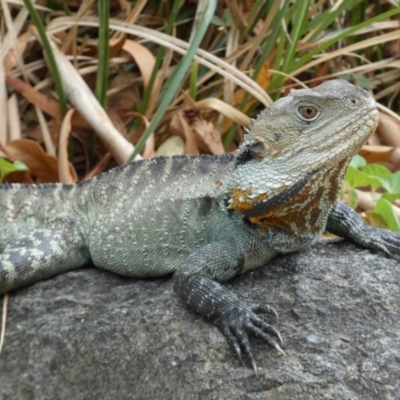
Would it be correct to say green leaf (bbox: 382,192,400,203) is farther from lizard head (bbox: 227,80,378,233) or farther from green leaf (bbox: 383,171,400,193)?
lizard head (bbox: 227,80,378,233)

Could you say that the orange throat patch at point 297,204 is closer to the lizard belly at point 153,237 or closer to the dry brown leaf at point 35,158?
the lizard belly at point 153,237

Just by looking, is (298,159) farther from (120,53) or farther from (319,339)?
(120,53)

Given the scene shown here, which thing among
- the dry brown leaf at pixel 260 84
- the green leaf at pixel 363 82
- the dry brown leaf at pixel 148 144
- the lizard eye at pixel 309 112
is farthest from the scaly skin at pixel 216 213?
the green leaf at pixel 363 82

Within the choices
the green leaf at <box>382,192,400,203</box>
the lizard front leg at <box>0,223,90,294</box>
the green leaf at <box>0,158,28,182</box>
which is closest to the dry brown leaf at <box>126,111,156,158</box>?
the green leaf at <box>0,158,28,182</box>

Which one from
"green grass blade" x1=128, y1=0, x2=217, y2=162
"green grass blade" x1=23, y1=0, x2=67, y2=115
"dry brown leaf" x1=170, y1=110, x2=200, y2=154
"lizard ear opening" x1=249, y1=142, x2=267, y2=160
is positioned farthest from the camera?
"dry brown leaf" x1=170, y1=110, x2=200, y2=154

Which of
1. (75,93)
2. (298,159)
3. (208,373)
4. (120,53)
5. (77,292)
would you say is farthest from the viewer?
(120,53)

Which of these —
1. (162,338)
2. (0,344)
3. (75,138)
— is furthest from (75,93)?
(162,338)
